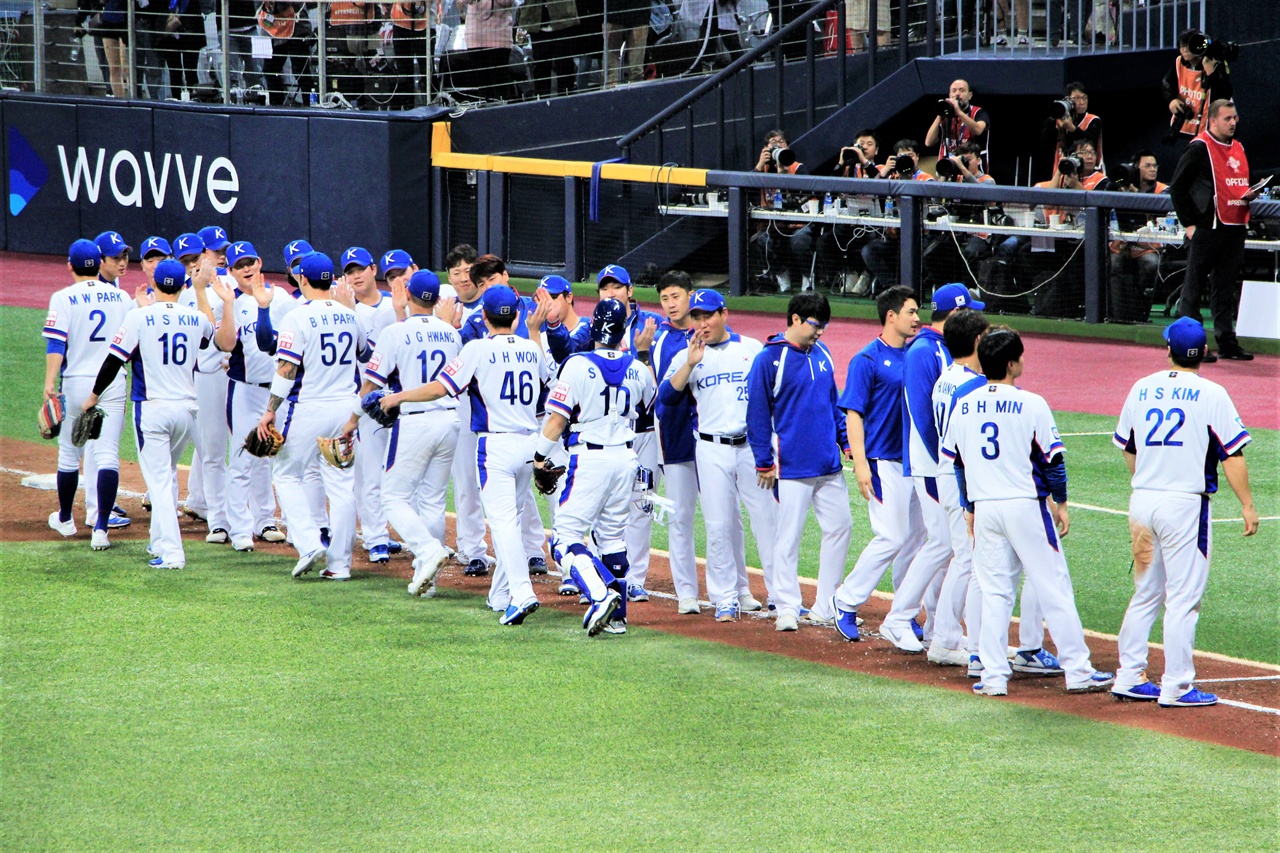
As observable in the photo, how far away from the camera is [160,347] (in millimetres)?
9523

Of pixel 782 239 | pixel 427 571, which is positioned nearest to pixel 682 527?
pixel 427 571

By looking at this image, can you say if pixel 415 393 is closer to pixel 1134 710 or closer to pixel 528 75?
pixel 1134 710

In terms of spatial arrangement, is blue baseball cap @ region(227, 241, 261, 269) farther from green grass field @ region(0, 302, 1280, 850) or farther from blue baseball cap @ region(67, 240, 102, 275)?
green grass field @ region(0, 302, 1280, 850)

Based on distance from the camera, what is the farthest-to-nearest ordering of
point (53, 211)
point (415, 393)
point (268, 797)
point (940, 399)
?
point (53, 211), point (415, 393), point (940, 399), point (268, 797)

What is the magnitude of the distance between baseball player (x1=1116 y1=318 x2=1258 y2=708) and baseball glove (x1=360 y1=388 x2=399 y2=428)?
12.8 ft

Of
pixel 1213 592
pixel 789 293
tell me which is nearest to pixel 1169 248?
pixel 789 293

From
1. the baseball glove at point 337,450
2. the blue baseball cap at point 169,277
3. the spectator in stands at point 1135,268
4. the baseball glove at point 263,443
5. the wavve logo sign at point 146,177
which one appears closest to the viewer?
the baseball glove at point 337,450

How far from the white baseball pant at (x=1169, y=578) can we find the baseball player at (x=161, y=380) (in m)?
5.54

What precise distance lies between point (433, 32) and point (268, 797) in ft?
54.3

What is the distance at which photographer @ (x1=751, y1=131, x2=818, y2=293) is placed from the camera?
58.7ft

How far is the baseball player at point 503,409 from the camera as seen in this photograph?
842 cm

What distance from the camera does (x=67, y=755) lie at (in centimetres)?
639

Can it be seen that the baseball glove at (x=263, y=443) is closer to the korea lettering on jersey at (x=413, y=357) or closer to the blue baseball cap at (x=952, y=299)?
the korea lettering on jersey at (x=413, y=357)

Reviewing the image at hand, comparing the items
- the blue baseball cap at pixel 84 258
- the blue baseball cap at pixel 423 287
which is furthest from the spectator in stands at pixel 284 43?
the blue baseball cap at pixel 423 287
